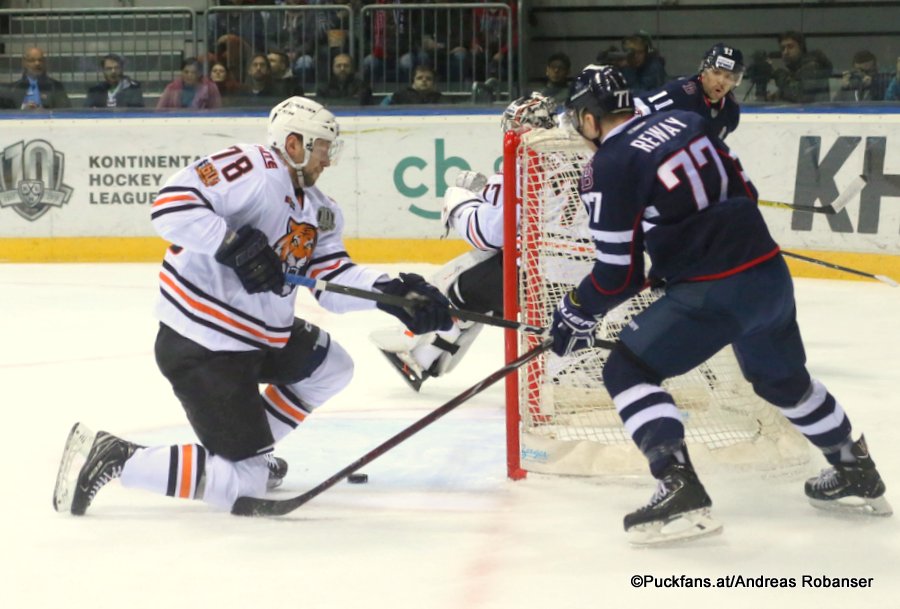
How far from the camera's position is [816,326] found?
5910mm

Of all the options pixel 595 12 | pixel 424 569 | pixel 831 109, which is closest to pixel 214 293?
pixel 424 569

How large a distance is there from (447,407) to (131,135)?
Answer: 5434mm

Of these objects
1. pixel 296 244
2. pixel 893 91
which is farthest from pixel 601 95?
pixel 893 91

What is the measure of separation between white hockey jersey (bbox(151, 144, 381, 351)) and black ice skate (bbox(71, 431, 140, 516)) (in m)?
0.30

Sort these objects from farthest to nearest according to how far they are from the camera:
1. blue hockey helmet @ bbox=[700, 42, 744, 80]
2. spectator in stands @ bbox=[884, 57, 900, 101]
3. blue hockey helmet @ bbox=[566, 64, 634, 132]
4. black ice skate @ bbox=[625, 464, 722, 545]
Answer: spectator in stands @ bbox=[884, 57, 900, 101] → blue hockey helmet @ bbox=[700, 42, 744, 80] → blue hockey helmet @ bbox=[566, 64, 634, 132] → black ice skate @ bbox=[625, 464, 722, 545]

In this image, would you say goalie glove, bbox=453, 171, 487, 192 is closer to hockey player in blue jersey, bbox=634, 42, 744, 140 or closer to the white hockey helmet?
hockey player in blue jersey, bbox=634, 42, 744, 140

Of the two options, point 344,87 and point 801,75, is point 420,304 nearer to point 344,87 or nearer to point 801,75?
point 801,75

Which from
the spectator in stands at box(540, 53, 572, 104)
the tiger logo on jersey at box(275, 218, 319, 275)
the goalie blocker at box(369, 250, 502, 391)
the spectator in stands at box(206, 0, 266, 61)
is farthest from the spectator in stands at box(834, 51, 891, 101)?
the tiger logo on jersey at box(275, 218, 319, 275)

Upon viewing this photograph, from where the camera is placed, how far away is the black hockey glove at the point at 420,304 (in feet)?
10.5

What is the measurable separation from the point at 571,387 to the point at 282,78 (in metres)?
4.81

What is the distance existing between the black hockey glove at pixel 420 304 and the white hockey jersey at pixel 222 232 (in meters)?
0.27

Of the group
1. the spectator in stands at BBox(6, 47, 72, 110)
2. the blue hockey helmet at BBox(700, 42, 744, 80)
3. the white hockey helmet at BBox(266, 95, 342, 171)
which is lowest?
the spectator in stands at BBox(6, 47, 72, 110)

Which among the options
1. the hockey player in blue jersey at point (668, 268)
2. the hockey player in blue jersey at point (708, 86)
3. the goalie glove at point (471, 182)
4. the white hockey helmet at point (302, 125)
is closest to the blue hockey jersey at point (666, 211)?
the hockey player in blue jersey at point (668, 268)

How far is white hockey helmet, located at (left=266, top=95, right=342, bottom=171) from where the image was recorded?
3.13m
